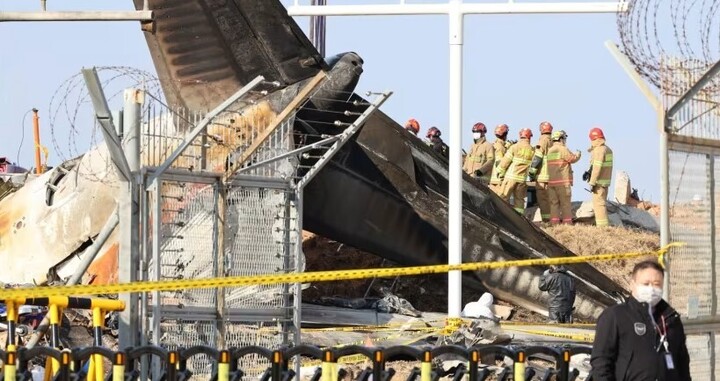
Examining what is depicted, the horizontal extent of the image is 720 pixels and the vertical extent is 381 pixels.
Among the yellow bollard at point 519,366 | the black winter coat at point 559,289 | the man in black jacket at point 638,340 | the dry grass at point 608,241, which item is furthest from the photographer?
the dry grass at point 608,241

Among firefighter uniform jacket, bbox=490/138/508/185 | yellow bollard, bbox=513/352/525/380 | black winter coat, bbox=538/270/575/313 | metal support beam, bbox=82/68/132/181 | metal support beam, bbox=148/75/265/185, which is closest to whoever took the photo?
yellow bollard, bbox=513/352/525/380

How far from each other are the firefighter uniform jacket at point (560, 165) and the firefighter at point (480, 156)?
5.17 feet

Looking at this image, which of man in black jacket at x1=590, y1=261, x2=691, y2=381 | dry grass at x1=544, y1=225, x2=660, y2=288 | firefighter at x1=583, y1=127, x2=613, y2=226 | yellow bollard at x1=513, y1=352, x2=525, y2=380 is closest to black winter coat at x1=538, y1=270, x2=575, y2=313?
dry grass at x1=544, y1=225, x2=660, y2=288

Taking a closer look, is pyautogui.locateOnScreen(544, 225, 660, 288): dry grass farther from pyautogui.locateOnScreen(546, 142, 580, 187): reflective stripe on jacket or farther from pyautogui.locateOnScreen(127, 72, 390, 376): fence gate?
pyautogui.locateOnScreen(127, 72, 390, 376): fence gate

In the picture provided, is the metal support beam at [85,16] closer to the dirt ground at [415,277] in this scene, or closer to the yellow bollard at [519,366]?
the yellow bollard at [519,366]

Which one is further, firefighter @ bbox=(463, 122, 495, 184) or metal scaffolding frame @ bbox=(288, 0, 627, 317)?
firefighter @ bbox=(463, 122, 495, 184)

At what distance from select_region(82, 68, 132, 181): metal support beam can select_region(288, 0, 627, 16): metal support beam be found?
17.9ft

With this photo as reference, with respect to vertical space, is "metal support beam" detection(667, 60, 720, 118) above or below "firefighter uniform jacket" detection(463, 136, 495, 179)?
below

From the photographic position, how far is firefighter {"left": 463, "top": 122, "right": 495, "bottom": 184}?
31.3m

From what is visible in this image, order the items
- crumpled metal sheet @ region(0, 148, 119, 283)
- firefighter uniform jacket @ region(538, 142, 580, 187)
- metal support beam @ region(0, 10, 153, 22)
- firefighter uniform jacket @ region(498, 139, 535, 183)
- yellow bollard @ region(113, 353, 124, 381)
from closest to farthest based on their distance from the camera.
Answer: yellow bollard @ region(113, 353, 124, 381) < metal support beam @ region(0, 10, 153, 22) < crumpled metal sheet @ region(0, 148, 119, 283) < firefighter uniform jacket @ region(538, 142, 580, 187) < firefighter uniform jacket @ region(498, 139, 535, 183)

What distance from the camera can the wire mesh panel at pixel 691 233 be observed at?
11828 millimetres

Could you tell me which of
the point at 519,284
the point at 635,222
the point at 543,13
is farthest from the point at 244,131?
the point at 635,222

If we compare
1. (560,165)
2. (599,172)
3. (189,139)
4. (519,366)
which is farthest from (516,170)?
(519,366)

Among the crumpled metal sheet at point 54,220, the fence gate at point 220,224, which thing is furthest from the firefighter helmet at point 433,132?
the fence gate at point 220,224
